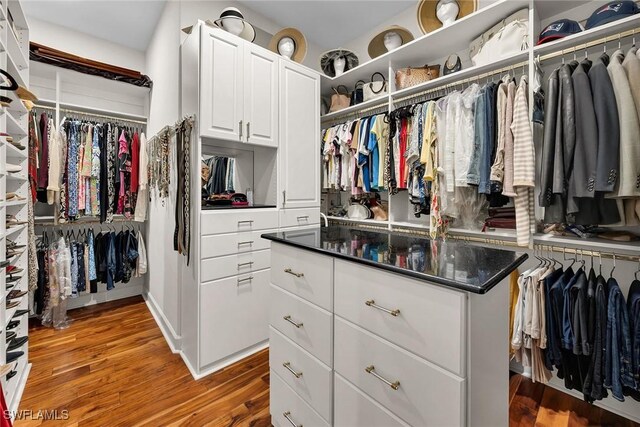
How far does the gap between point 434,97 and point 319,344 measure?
84.7 inches

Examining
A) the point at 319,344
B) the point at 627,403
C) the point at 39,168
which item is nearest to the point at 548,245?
the point at 627,403

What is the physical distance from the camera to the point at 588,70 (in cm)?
146

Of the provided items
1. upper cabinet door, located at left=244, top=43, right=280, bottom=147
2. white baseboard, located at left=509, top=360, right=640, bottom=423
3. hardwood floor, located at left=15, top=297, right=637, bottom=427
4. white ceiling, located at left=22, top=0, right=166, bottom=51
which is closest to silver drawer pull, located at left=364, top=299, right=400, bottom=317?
hardwood floor, located at left=15, top=297, right=637, bottom=427

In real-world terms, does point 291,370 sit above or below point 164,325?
above

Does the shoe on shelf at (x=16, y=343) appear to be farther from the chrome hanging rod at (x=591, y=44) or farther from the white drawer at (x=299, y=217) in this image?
the chrome hanging rod at (x=591, y=44)

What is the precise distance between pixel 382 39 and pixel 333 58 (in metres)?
0.53

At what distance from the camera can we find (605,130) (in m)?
1.33

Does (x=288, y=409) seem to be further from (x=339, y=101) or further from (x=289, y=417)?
(x=339, y=101)

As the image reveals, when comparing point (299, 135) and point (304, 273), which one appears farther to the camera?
point (299, 135)

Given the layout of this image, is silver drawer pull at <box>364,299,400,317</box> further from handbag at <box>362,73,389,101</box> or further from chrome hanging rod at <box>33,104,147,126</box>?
chrome hanging rod at <box>33,104,147,126</box>

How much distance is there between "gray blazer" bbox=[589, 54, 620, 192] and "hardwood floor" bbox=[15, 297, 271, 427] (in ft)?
6.79

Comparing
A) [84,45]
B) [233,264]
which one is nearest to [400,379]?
[233,264]

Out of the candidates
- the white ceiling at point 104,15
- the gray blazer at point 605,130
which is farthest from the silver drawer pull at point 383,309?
the white ceiling at point 104,15

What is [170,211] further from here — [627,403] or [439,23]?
[627,403]
